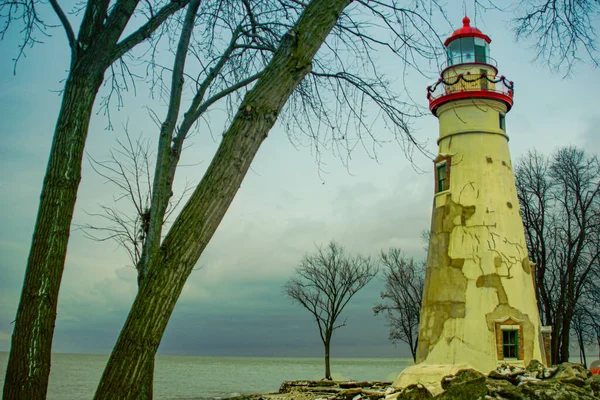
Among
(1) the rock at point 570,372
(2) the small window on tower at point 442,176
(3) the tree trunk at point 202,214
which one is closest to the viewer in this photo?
(3) the tree trunk at point 202,214

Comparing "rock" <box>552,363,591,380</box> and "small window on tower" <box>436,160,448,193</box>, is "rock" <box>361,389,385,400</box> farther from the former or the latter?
"small window on tower" <box>436,160,448,193</box>

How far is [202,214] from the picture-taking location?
3.40 m

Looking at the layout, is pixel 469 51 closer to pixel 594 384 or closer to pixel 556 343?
pixel 594 384

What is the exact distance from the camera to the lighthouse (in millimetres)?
16453

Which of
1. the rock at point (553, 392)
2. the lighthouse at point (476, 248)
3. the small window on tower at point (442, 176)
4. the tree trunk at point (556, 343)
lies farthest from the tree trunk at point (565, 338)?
the rock at point (553, 392)

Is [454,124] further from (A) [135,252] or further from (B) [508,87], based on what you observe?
(A) [135,252]

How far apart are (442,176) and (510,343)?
5.95 metres

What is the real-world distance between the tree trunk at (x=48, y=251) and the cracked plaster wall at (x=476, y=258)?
1409 centimetres

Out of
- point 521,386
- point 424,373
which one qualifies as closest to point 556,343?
point 424,373

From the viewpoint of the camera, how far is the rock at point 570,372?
377 inches

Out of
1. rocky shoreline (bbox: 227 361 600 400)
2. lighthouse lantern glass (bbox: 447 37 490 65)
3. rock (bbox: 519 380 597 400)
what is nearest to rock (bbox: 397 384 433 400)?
rocky shoreline (bbox: 227 361 600 400)

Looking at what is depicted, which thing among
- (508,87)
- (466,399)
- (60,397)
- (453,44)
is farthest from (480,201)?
(60,397)

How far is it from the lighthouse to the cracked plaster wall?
0.10 ft

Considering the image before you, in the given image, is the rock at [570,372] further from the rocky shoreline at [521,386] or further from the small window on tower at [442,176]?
the small window on tower at [442,176]
